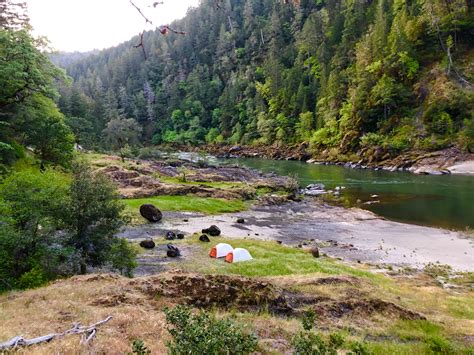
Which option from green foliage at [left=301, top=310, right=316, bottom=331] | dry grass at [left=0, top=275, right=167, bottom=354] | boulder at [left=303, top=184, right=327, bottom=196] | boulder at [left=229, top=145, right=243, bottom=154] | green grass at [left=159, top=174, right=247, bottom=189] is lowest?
boulder at [left=229, top=145, right=243, bottom=154]

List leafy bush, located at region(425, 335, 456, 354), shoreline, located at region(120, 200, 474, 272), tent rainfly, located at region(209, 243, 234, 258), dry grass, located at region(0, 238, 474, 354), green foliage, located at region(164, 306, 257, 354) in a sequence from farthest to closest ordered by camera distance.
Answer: shoreline, located at region(120, 200, 474, 272), tent rainfly, located at region(209, 243, 234, 258), leafy bush, located at region(425, 335, 456, 354), dry grass, located at region(0, 238, 474, 354), green foliage, located at region(164, 306, 257, 354)

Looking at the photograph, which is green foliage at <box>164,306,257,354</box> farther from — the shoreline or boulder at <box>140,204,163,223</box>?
boulder at <box>140,204,163,223</box>

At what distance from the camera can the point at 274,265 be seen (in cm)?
1997

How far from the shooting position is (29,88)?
3284 cm

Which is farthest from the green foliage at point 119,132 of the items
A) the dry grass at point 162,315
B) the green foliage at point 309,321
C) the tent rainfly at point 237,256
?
the green foliage at point 309,321

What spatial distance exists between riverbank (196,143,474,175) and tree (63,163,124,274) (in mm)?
56695

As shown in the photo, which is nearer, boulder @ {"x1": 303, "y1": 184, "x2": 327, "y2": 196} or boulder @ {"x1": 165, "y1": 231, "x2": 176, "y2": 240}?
boulder @ {"x1": 165, "y1": 231, "x2": 176, "y2": 240}

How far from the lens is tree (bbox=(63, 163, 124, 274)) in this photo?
641 inches

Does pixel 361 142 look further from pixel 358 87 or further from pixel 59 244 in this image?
pixel 59 244

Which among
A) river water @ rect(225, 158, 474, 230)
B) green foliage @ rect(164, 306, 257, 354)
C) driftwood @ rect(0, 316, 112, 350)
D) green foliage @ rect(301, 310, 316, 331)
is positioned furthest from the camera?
river water @ rect(225, 158, 474, 230)

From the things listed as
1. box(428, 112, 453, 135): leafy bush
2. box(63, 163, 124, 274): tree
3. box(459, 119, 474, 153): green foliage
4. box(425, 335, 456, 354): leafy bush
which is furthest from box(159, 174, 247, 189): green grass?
box(425, 335, 456, 354): leafy bush

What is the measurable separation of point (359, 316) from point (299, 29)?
5483 inches

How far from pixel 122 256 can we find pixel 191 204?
22.2 m

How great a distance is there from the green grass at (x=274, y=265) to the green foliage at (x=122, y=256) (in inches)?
132
